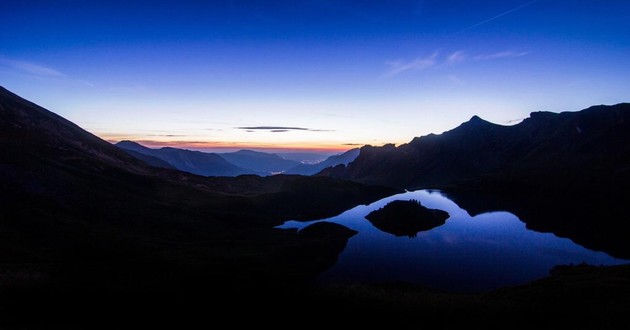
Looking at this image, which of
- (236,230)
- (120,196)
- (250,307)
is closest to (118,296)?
(250,307)

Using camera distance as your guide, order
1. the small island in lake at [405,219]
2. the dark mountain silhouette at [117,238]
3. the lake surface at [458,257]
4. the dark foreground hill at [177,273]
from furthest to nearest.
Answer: the small island in lake at [405,219] → the lake surface at [458,257] → the dark mountain silhouette at [117,238] → the dark foreground hill at [177,273]

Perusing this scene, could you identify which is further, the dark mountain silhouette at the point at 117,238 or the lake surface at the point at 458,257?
the lake surface at the point at 458,257

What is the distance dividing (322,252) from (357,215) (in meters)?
82.1

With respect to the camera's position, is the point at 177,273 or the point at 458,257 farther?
the point at 458,257

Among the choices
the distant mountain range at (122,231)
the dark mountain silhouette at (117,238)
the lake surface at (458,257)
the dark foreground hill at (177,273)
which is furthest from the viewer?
the lake surface at (458,257)

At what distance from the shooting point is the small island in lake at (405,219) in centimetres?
14750

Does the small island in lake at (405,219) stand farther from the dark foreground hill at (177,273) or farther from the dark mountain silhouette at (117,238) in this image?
the dark mountain silhouette at (117,238)

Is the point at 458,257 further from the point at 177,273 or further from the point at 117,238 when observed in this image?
the point at 117,238

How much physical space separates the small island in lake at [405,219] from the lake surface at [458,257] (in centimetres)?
496

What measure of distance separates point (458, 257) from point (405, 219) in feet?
173

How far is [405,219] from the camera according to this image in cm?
15538

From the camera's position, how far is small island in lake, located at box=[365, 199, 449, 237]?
147500mm

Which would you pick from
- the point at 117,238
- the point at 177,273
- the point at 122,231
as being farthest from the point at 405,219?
the point at 117,238

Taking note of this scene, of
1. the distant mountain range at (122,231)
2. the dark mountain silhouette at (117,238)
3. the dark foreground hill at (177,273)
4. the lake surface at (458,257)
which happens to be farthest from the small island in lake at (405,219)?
the dark mountain silhouette at (117,238)
